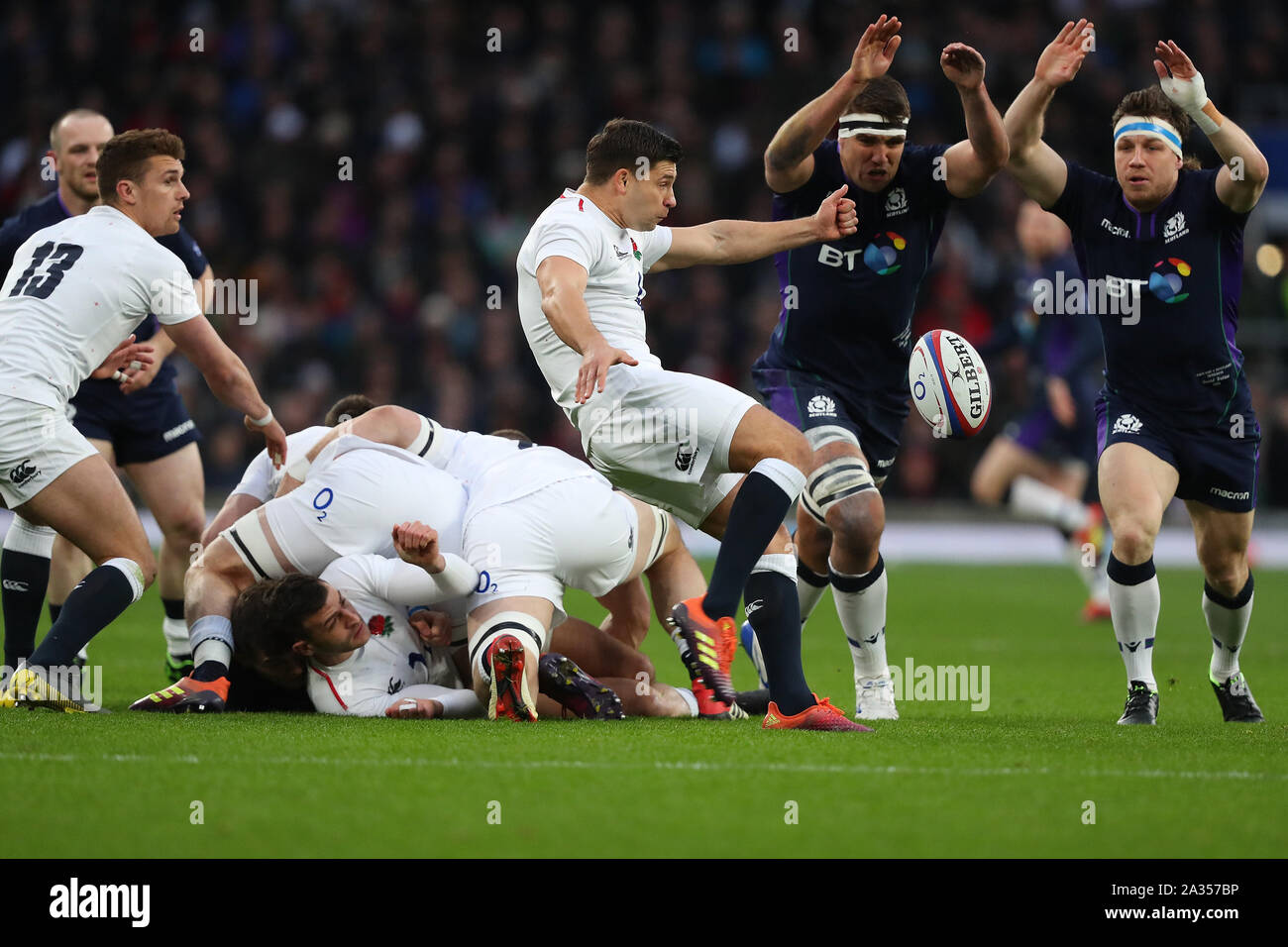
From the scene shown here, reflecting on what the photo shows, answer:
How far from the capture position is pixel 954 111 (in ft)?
64.4

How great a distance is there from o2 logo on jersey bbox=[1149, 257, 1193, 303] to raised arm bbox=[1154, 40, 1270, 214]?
1.13 feet

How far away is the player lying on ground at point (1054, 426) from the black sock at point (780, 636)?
20.2ft

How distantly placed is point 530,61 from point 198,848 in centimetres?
1826

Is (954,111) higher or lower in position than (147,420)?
higher

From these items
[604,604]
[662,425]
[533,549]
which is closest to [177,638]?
[604,604]

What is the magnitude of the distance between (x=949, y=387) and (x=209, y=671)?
3.09 metres

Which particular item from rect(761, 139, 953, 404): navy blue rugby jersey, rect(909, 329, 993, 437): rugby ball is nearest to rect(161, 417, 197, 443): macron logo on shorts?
rect(761, 139, 953, 404): navy blue rugby jersey

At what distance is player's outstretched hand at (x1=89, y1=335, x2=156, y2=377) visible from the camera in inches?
285

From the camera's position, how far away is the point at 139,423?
767cm

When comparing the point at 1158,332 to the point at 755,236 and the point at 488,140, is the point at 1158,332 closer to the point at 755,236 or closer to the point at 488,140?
the point at 755,236

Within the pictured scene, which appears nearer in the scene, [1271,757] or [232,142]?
[1271,757]
